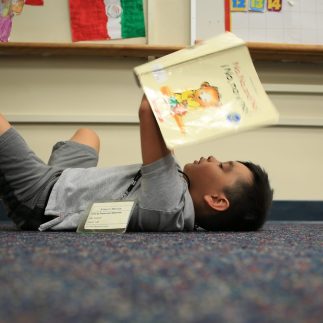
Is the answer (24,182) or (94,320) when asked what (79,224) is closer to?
(24,182)

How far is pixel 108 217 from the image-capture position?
76 cm

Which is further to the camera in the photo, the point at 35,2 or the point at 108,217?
the point at 35,2

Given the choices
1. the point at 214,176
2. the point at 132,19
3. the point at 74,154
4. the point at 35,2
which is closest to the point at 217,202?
the point at 214,176

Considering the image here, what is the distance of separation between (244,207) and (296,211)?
0.60 meters

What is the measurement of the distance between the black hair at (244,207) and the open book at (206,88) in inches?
8.7

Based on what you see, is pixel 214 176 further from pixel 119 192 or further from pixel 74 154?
pixel 74 154

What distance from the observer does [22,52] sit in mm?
1320

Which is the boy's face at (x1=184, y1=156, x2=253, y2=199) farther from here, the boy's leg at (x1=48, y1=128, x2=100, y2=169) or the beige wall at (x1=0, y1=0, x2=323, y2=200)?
the beige wall at (x1=0, y1=0, x2=323, y2=200)

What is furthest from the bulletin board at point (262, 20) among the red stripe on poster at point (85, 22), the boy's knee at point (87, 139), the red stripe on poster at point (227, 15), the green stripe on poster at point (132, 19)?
the boy's knee at point (87, 139)

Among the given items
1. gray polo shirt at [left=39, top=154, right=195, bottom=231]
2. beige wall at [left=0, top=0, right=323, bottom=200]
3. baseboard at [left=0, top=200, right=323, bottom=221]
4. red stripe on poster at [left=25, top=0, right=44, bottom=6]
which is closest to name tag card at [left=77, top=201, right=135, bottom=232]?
Answer: gray polo shirt at [left=39, top=154, right=195, bottom=231]

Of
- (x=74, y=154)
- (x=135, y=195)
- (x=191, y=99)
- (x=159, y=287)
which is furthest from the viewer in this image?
(x=74, y=154)

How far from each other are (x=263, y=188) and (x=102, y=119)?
2.13 ft

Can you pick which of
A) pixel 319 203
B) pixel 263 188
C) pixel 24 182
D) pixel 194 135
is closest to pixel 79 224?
pixel 24 182

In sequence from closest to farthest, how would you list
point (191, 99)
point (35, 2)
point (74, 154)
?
point (191, 99)
point (74, 154)
point (35, 2)
